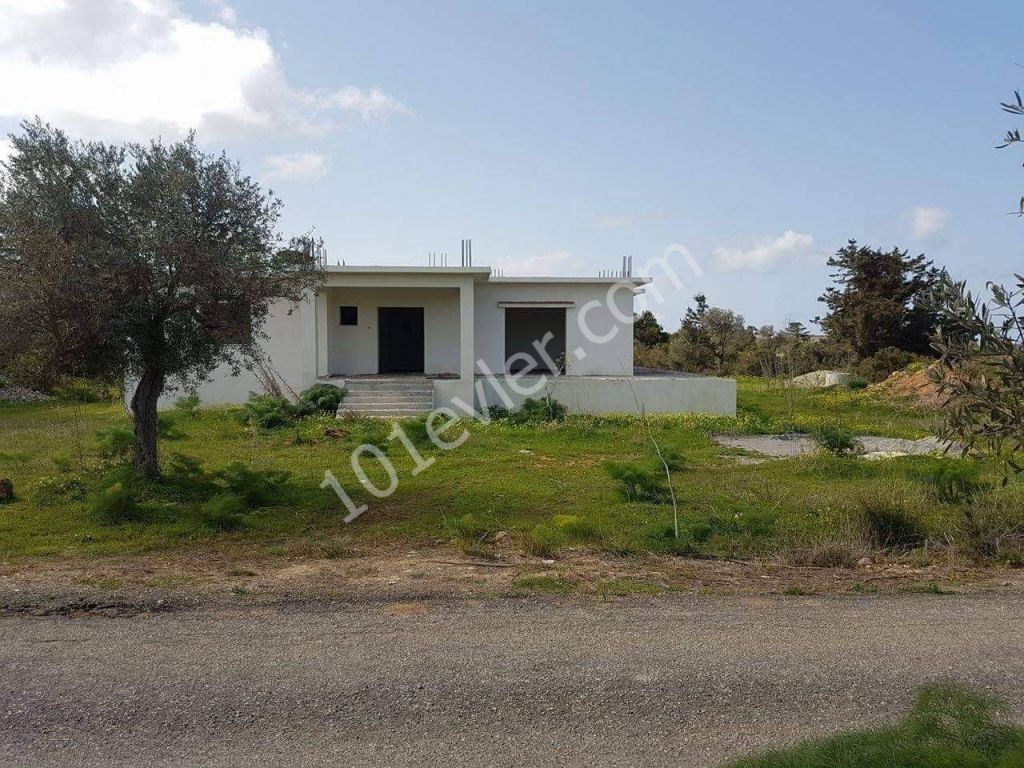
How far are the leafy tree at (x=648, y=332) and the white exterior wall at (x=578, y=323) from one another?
18.5 m

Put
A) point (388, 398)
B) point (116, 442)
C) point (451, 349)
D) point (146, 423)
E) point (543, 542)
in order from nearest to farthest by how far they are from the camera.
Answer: point (543, 542) → point (146, 423) → point (116, 442) → point (388, 398) → point (451, 349)

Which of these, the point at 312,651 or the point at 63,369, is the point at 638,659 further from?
the point at 63,369

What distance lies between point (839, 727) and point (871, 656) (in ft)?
3.66

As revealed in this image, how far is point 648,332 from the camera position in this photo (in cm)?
4025

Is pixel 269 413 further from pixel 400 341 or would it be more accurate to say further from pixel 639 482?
pixel 639 482

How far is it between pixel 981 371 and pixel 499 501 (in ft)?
22.8

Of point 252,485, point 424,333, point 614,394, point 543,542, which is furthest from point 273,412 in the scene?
point 543,542

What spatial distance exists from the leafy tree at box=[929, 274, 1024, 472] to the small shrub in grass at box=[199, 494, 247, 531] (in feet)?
22.7

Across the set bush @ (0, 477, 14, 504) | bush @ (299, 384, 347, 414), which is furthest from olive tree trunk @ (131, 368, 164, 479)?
bush @ (299, 384, 347, 414)

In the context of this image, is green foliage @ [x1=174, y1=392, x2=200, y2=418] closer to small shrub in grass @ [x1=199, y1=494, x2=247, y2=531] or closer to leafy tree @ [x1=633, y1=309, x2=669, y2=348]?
small shrub in grass @ [x1=199, y1=494, x2=247, y2=531]

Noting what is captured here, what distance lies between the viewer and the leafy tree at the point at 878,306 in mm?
29609

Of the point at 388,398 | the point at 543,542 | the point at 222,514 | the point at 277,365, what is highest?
the point at 277,365

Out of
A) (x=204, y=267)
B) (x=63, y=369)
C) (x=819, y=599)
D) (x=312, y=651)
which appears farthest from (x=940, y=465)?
(x=63, y=369)

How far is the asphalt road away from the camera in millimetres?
3598
